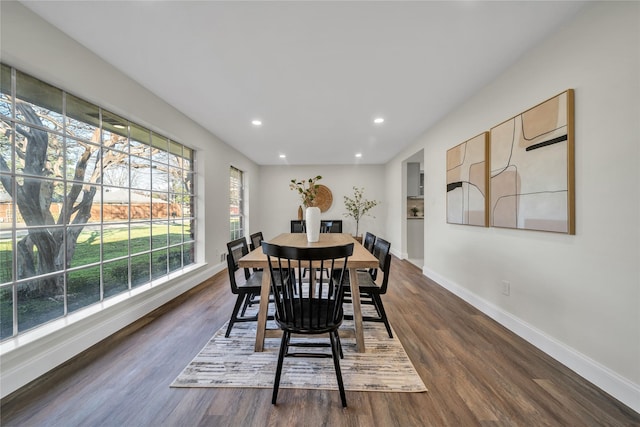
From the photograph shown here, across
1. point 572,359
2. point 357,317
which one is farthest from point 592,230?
point 357,317

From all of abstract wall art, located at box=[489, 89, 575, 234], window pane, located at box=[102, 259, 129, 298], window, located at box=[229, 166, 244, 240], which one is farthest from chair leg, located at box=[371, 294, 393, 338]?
window, located at box=[229, 166, 244, 240]

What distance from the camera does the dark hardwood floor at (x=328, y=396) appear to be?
4.04 ft

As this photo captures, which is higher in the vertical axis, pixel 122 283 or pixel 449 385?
pixel 122 283

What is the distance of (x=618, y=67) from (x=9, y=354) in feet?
12.7

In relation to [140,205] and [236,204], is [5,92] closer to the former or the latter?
[140,205]

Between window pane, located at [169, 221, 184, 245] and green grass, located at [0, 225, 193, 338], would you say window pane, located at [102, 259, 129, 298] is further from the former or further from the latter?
window pane, located at [169, 221, 184, 245]

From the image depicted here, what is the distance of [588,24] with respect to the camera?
4.93ft

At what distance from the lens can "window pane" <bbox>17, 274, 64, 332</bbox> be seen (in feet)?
5.20

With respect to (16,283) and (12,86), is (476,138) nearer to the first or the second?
(12,86)

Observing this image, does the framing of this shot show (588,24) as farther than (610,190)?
Yes

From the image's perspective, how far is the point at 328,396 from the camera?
1384 millimetres

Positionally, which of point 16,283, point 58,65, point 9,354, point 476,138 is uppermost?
point 58,65

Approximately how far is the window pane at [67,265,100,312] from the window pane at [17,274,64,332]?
0.07 metres

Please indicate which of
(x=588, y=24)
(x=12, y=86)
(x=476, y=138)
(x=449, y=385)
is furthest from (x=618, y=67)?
(x=12, y=86)
